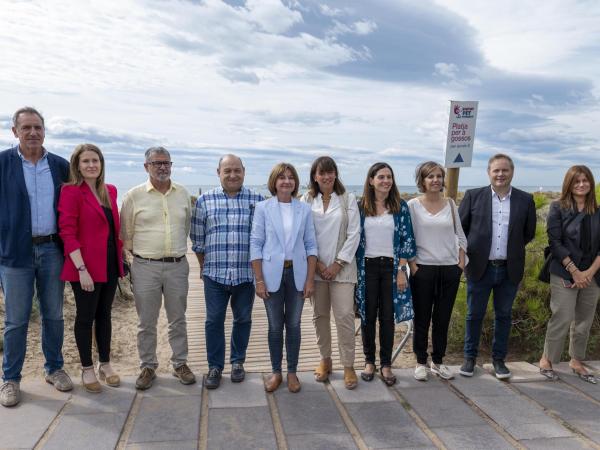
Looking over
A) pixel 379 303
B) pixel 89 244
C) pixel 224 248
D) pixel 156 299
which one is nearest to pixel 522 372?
pixel 379 303

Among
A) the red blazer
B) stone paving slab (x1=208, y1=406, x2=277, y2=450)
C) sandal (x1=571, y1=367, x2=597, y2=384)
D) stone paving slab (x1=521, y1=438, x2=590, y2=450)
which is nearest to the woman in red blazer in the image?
the red blazer

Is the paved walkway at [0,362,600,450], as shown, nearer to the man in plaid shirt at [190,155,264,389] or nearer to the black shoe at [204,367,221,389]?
the black shoe at [204,367,221,389]

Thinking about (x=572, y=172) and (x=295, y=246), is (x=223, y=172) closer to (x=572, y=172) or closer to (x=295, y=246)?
(x=295, y=246)

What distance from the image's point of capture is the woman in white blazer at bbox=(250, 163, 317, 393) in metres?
3.52

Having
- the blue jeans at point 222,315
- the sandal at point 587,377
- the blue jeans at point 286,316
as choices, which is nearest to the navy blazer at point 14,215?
the blue jeans at point 222,315

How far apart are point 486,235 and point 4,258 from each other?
3620 millimetres

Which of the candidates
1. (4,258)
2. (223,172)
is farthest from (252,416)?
(4,258)

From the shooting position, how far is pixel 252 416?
324 centimetres

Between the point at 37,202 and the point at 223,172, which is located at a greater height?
the point at 223,172

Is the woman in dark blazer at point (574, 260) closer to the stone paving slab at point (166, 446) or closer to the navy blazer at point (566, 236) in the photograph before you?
the navy blazer at point (566, 236)

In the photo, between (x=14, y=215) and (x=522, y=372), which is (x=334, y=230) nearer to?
(x=522, y=372)

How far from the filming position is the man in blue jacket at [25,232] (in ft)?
11.0

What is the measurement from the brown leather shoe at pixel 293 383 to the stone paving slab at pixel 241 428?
0.31m

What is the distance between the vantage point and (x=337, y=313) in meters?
3.73
